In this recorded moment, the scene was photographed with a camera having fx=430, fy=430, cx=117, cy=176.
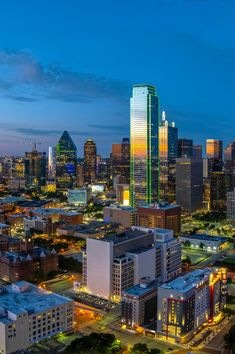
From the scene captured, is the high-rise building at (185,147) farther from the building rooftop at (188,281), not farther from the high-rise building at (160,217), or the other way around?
the building rooftop at (188,281)

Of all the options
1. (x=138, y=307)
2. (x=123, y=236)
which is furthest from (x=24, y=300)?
(x=123, y=236)

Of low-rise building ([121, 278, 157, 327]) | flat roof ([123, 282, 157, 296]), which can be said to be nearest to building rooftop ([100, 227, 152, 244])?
flat roof ([123, 282, 157, 296])

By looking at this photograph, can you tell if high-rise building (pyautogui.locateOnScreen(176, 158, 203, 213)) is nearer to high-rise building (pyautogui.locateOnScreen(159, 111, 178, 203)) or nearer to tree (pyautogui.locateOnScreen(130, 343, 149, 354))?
high-rise building (pyautogui.locateOnScreen(159, 111, 178, 203))

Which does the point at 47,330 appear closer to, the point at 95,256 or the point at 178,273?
the point at 95,256

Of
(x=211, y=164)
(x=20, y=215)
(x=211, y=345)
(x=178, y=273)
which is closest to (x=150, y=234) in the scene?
(x=178, y=273)

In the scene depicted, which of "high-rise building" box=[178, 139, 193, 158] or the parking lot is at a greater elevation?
"high-rise building" box=[178, 139, 193, 158]

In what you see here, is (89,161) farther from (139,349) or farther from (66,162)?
(139,349)
